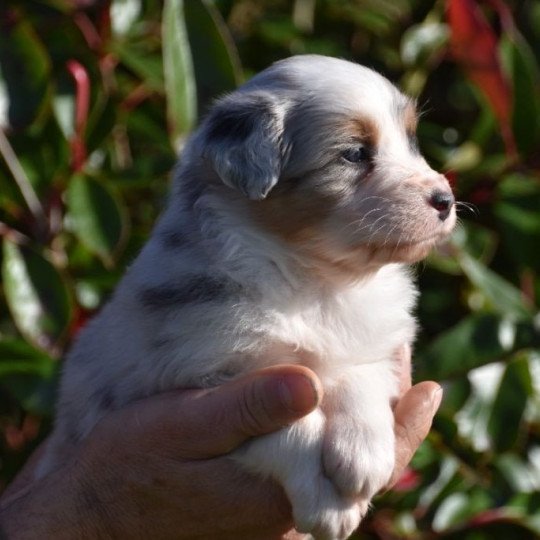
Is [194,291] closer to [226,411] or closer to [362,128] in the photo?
[226,411]

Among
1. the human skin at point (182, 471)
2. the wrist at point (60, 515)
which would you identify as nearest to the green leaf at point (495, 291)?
the human skin at point (182, 471)

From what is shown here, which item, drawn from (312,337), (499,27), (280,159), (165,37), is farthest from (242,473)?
(499,27)

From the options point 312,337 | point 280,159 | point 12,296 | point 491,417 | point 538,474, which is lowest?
point 538,474

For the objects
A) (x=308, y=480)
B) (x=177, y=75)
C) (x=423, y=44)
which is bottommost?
(x=423, y=44)

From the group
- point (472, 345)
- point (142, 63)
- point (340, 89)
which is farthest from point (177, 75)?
point (472, 345)

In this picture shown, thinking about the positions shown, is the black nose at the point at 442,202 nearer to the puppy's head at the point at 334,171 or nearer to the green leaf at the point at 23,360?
the puppy's head at the point at 334,171

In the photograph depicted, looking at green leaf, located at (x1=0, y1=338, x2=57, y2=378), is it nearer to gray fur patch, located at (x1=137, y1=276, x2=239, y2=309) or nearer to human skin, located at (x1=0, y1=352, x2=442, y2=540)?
human skin, located at (x1=0, y1=352, x2=442, y2=540)

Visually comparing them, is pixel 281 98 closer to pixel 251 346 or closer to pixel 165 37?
pixel 251 346
